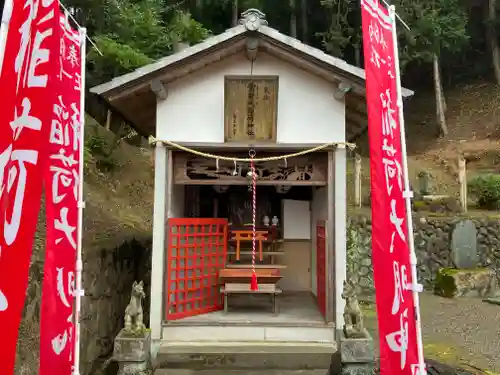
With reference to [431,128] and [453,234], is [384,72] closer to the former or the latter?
[453,234]

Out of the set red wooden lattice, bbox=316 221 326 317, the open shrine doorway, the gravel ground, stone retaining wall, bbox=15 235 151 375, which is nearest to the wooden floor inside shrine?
the open shrine doorway

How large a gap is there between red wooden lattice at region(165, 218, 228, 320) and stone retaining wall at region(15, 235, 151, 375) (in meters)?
1.50

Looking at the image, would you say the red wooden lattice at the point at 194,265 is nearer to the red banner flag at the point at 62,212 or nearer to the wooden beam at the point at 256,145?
the wooden beam at the point at 256,145

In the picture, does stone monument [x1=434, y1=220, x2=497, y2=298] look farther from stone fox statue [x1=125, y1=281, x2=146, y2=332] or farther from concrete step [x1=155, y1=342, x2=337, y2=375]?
stone fox statue [x1=125, y1=281, x2=146, y2=332]

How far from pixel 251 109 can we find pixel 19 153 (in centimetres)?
553

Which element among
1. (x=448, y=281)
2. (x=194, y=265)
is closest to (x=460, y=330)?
(x=448, y=281)

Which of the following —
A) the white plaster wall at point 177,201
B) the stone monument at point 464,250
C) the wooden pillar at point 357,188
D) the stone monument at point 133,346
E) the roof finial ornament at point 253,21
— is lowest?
the stone monument at point 133,346

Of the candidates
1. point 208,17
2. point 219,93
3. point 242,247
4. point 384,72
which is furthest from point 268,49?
point 208,17

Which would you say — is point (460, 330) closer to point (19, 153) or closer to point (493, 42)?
point (19, 153)

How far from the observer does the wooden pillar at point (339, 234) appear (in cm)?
842

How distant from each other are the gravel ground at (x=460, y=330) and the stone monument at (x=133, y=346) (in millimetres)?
5521

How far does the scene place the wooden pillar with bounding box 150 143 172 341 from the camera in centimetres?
843

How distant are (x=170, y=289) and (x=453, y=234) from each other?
1068cm

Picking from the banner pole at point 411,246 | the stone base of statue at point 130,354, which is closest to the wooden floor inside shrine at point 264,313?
the stone base of statue at point 130,354
